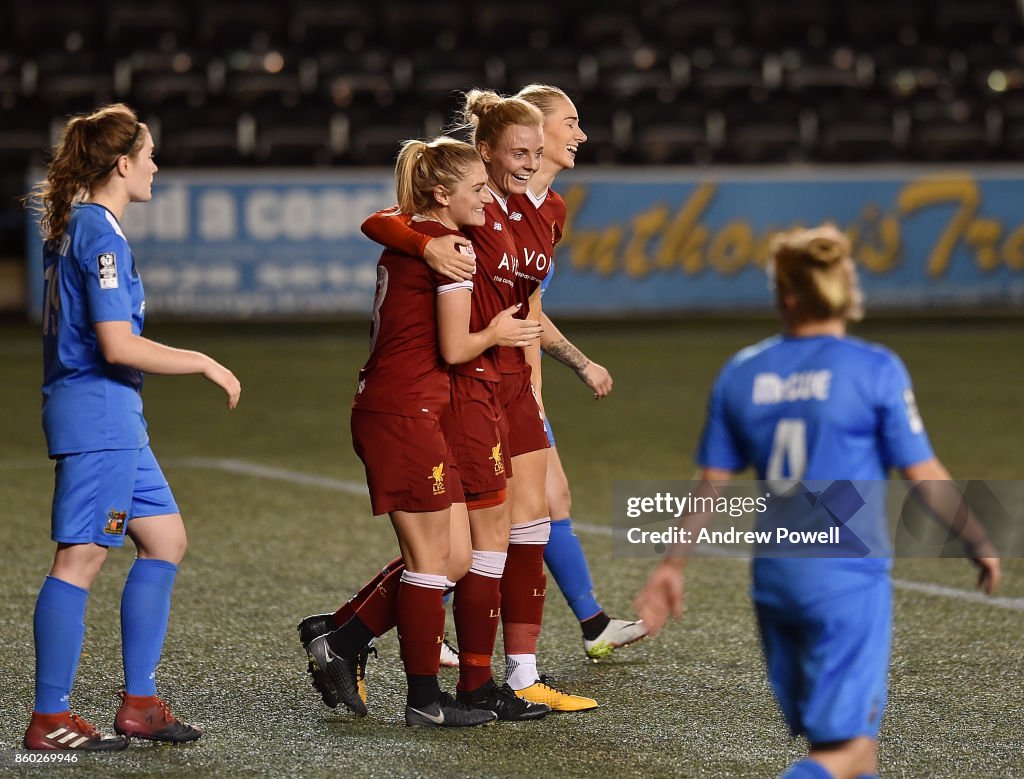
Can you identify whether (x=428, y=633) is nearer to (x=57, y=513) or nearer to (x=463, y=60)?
(x=57, y=513)

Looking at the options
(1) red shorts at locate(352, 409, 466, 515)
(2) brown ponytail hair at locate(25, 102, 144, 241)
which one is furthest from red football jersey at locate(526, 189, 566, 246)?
(2) brown ponytail hair at locate(25, 102, 144, 241)

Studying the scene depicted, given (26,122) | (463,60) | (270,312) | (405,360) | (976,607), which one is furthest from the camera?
(463,60)

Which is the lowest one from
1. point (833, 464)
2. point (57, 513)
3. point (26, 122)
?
point (57, 513)

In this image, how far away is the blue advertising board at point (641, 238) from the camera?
15.6 meters

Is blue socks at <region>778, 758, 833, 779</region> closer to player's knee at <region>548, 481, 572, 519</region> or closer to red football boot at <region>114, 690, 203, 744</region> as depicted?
red football boot at <region>114, 690, 203, 744</region>

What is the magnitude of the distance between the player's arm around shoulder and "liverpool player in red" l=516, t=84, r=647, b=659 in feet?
3.82

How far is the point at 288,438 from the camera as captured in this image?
9.48 m

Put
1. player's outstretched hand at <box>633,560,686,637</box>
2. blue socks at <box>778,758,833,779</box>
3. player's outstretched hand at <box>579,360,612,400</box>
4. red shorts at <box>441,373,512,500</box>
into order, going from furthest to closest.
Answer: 1. player's outstretched hand at <box>579,360,612,400</box>
2. red shorts at <box>441,373,512,500</box>
3. player's outstretched hand at <box>633,560,686,637</box>
4. blue socks at <box>778,758,833,779</box>

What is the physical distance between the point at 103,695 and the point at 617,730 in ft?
4.76

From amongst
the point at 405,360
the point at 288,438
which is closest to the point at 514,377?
the point at 405,360

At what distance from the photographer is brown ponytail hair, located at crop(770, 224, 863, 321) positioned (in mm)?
2863

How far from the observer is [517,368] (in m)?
4.41

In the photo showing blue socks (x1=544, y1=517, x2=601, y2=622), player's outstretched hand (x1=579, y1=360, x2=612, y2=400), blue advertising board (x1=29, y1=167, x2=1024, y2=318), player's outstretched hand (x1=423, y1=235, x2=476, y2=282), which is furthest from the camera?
blue advertising board (x1=29, y1=167, x2=1024, y2=318)

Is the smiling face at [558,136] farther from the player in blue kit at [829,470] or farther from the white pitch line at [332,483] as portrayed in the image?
the white pitch line at [332,483]
